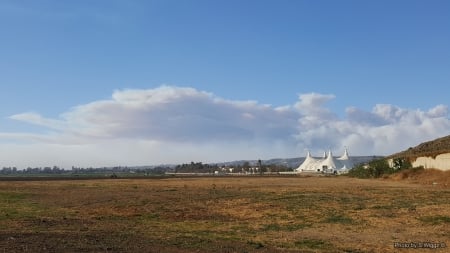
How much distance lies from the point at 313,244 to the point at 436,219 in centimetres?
850

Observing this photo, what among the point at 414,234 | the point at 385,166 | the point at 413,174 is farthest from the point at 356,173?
the point at 414,234

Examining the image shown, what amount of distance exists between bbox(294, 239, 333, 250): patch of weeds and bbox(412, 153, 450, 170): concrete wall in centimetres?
6141

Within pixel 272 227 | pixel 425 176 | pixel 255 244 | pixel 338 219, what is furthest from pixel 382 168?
pixel 255 244

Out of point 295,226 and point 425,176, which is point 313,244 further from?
point 425,176

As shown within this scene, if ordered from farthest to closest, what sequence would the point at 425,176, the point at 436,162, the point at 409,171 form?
1. the point at 409,171
2. the point at 436,162
3. the point at 425,176

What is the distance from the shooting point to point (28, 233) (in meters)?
20.5

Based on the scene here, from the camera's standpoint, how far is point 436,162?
262ft

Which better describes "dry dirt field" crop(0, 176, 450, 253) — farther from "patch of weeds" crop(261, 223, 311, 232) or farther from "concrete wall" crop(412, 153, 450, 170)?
"concrete wall" crop(412, 153, 450, 170)

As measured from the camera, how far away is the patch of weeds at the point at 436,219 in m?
23.1

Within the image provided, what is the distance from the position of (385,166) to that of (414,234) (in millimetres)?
92730

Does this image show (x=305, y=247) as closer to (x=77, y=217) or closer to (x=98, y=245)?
(x=98, y=245)

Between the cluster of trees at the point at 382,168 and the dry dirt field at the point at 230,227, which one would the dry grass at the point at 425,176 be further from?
the dry dirt field at the point at 230,227

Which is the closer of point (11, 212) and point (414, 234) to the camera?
point (414, 234)

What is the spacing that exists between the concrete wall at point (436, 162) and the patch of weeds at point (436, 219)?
53.6 metres
